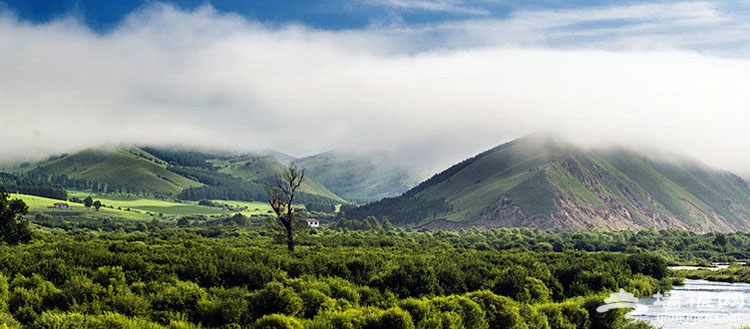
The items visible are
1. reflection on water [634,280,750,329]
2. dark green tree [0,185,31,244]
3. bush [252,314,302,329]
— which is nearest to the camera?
bush [252,314,302,329]

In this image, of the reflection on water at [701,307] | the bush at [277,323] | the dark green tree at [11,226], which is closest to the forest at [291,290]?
the bush at [277,323]

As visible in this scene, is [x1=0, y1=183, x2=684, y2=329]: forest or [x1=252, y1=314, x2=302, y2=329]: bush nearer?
[x1=252, y1=314, x2=302, y2=329]: bush

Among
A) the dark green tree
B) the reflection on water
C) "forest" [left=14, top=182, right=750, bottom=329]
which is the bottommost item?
the reflection on water

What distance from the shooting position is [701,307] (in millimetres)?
106500

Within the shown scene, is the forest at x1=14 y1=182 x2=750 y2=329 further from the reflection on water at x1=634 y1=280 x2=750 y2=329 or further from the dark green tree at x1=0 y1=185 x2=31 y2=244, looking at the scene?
the dark green tree at x1=0 y1=185 x2=31 y2=244

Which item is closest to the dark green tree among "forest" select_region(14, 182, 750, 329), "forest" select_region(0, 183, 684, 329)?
"forest" select_region(14, 182, 750, 329)

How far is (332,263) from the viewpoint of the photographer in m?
109

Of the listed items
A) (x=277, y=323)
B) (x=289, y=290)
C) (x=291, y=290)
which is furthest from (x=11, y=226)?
(x=277, y=323)

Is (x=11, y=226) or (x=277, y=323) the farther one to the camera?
(x=11, y=226)

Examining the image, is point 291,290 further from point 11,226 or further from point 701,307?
point 11,226

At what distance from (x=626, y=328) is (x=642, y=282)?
50838 mm

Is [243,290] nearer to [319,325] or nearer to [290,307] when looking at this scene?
[290,307]

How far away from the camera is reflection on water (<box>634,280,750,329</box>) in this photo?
91.8 m


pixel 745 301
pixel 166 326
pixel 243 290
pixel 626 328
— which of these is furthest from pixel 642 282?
pixel 166 326
